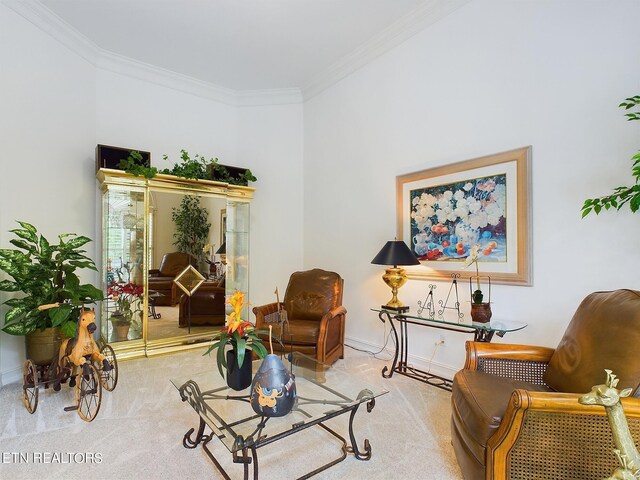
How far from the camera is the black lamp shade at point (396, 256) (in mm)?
3225

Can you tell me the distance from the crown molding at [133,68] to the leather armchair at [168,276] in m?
2.41

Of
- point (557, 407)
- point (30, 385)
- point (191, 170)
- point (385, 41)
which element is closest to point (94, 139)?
point (191, 170)

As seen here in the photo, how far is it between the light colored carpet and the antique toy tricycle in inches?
3.3

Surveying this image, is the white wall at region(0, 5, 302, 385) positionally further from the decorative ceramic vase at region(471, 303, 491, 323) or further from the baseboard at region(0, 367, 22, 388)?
the decorative ceramic vase at region(471, 303, 491, 323)

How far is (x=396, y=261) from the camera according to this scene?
3221mm

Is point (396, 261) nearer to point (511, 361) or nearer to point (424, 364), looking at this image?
point (424, 364)

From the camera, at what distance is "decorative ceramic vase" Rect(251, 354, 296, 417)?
5.58 feet

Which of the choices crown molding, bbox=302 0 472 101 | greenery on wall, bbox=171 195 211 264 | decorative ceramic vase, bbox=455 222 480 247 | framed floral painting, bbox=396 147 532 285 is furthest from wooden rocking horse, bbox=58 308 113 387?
crown molding, bbox=302 0 472 101

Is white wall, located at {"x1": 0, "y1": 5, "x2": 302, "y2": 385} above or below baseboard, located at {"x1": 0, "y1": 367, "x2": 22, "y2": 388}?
above

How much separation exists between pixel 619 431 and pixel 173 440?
90.7 inches

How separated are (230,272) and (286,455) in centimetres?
300

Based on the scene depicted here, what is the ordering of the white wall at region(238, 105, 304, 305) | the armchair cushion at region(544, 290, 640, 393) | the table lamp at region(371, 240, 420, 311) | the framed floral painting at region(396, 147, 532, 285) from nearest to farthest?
the armchair cushion at region(544, 290, 640, 393)
the framed floral painting at region(396, 147, 532, 285)
the table lamp at region(371, 240, 420, 311)
the white wall at region(238, 105, 304, 305)

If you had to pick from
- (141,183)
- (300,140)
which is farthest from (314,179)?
(141,183)

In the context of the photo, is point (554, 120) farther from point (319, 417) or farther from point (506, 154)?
point (319, 417)
